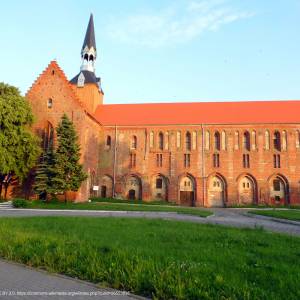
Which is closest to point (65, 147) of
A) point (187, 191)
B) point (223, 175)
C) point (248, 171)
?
point (187, 191)

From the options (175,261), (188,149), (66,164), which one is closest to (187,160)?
(188,149)

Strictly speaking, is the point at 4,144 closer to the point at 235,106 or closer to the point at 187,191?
the point at 187,191

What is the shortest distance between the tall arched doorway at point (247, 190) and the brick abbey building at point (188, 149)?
13cm

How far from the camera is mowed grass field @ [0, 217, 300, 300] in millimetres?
5098

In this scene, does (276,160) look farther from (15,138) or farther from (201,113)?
(15,138)

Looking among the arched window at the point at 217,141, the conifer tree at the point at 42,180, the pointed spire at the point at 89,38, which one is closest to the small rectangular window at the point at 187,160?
the arched window at the point at 217,141

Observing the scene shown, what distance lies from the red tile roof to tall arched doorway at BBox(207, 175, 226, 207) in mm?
7948

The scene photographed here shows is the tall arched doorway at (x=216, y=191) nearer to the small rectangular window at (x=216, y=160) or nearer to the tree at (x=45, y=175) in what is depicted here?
the small rectangular window at (x=216, y=160)

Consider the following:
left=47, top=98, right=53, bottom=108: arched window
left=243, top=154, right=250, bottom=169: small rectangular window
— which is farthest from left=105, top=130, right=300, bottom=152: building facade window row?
left=47, top=98, right=53, bottom=108: arched window

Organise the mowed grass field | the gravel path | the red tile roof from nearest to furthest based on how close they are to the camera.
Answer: the mowed grass field < the gravel path < the red tile roof

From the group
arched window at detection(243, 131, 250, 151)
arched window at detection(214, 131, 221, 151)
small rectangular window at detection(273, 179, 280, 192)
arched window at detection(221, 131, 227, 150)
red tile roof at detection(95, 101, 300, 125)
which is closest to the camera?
small rectangular window at detection(273, 179, 280, 192)

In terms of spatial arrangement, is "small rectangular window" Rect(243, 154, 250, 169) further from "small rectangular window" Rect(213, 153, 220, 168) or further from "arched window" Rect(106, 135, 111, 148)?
"arched window" Rect(106, 135, 111, 148)

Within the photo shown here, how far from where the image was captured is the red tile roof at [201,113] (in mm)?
40569

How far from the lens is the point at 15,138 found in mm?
29609
